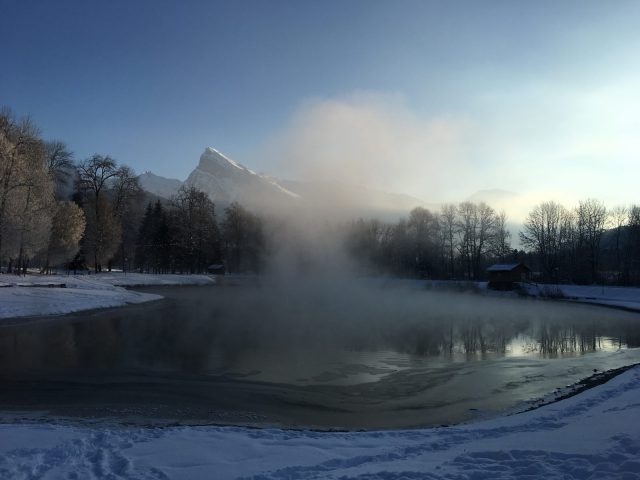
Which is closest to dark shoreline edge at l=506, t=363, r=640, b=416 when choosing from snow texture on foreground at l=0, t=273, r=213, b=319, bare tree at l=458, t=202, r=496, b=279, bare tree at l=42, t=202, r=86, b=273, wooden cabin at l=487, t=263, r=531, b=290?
snow texture on foreground at l=0, t=273, r=213, b=319

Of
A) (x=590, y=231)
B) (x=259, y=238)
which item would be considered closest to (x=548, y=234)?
(x=590, y=231)

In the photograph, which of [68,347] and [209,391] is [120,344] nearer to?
[68,347]

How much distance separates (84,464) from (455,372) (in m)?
9.23

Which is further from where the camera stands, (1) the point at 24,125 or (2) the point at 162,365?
(1) the point at 24,125

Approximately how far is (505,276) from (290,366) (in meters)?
44.3

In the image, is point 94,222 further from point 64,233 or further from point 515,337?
point 515,337

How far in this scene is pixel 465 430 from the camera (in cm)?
681

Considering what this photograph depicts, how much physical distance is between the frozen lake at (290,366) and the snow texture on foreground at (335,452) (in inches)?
52.6

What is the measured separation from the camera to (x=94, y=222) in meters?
45.4

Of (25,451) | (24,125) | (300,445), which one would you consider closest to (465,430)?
(300,445)

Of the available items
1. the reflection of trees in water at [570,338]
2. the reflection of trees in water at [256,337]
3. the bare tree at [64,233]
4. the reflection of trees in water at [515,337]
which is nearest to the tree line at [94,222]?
the bare tree at [64,233]

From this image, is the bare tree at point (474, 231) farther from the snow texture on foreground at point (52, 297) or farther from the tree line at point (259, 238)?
the snow texture on foreground at point (52, 297)

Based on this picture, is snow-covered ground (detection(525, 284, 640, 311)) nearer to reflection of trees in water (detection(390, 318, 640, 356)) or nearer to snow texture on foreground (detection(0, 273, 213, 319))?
reflection of trees in water (detection(390, 318, 640, 356))

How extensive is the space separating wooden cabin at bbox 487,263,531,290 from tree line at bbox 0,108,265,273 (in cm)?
2796
